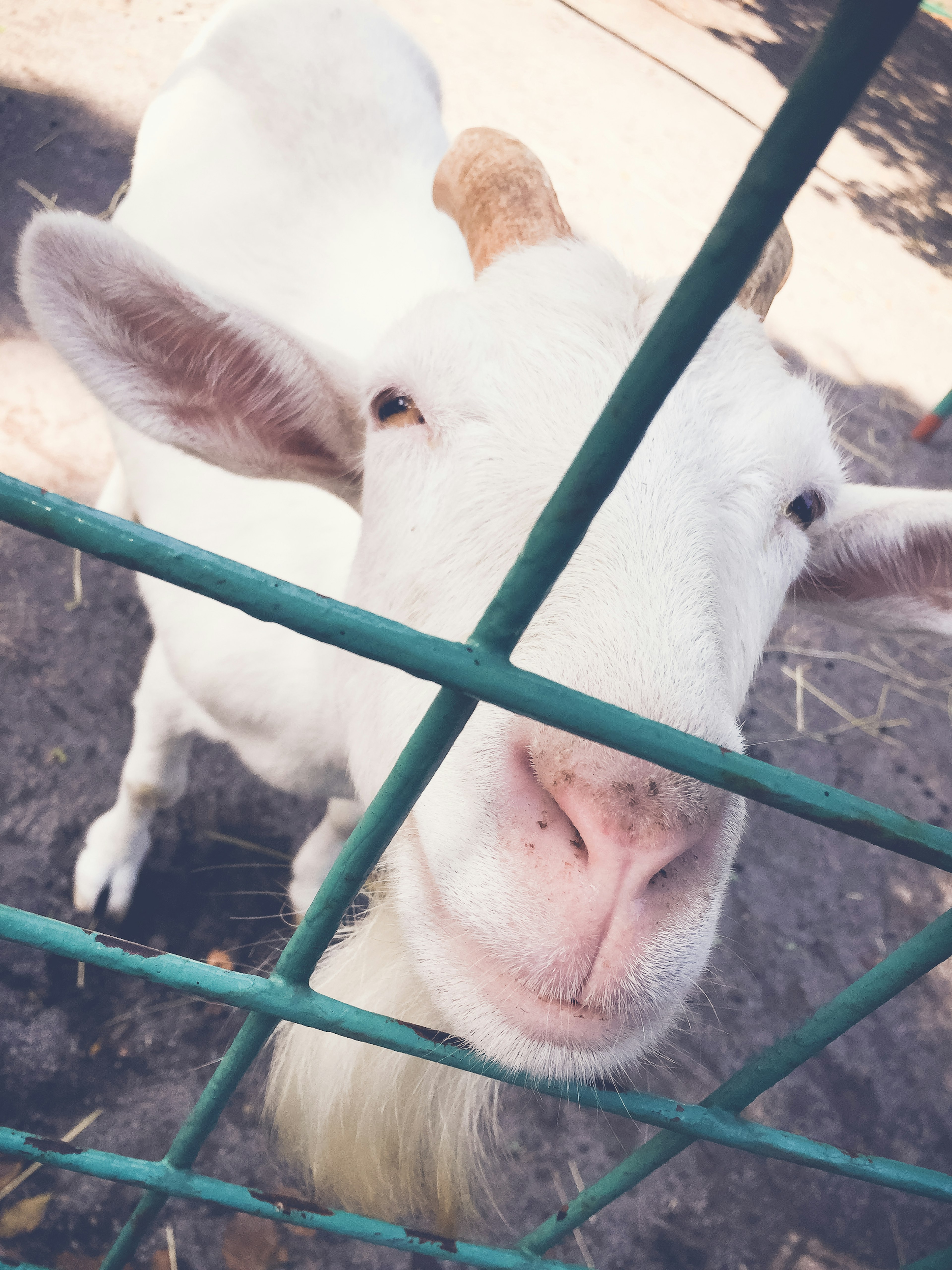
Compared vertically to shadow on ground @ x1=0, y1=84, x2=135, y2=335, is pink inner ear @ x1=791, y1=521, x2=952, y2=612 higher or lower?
higher

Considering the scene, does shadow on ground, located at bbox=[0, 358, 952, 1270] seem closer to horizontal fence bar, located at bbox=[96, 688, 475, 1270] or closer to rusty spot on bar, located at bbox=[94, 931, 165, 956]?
horizontal fence bar, located at bbox=[96, 688, 475, 1270]

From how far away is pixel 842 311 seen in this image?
5.98 meters

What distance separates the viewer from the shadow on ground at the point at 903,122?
732 cm

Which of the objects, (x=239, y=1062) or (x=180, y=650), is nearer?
(x=239, y=1062)

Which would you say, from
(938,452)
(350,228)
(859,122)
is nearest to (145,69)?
(350,228)

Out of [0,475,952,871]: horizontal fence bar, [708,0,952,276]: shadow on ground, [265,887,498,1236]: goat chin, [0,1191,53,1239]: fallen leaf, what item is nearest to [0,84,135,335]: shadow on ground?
[0,1191,53,1239]: fallen leaf

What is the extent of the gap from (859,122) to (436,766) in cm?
1039

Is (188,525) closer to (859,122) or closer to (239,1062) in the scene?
(239,1062)

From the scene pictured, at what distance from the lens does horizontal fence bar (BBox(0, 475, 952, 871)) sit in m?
0.61

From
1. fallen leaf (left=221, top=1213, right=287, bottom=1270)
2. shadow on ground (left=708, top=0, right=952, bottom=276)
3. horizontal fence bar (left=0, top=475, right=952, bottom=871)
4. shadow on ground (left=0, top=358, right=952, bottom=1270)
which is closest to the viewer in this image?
horizontal fence bar (left=0, top=475, right=952, bottom=871)

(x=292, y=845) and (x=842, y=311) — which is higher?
(x=842, y=311)

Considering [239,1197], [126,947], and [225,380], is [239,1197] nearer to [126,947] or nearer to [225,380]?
[126,947]

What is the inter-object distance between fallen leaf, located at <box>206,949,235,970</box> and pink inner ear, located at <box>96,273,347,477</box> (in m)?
1.50

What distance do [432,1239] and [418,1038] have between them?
18.6 inches
